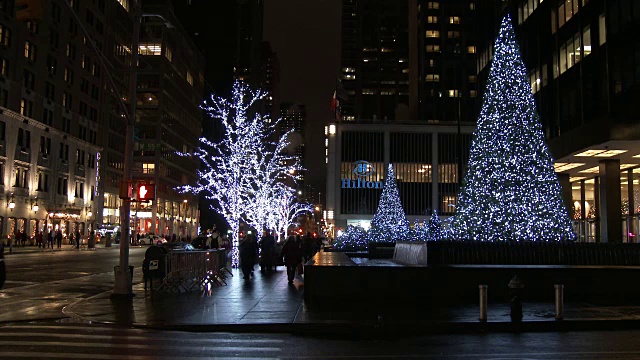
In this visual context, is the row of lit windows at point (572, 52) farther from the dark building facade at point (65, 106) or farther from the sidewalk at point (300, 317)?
the dark building facade at point (65, 106)

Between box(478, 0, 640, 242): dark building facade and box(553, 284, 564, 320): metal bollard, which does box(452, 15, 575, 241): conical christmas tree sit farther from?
box(478, 0, 640, 242): dark building facade

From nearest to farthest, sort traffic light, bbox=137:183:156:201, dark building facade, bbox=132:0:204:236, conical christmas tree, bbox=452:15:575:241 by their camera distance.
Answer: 1. traffic light, bbox=137:183:156:201
2. conical christmas tree, bbox=452:15:575:241
3. dark building facade, bbox=132:0:204:236

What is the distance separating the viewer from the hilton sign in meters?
112

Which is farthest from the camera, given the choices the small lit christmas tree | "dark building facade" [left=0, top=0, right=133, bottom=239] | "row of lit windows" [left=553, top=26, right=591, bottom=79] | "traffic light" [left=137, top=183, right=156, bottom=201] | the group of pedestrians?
"dark building facade" [left=0, top=0, right=133, bottom=239]

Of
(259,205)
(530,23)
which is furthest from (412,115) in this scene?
(259,205)

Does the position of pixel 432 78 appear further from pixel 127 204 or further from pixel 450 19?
pixel 127 204

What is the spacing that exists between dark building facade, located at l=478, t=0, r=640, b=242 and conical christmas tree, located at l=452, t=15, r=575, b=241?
12061 millimetres

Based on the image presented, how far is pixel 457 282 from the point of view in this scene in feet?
60.1

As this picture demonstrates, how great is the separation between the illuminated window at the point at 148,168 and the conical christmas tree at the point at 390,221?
60.2 metres

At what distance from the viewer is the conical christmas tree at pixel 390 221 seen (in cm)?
4599

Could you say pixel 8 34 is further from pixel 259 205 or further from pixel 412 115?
pixel 412 115

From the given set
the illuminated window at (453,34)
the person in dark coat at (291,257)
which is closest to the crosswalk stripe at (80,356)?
the person in dark coat at (291,257)

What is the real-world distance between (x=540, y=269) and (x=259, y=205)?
2645cm

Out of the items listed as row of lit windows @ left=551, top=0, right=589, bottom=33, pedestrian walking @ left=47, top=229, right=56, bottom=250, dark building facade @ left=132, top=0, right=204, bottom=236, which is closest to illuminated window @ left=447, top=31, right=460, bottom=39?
dark building facade @ left=132, top=0, right=204, bottom=236
